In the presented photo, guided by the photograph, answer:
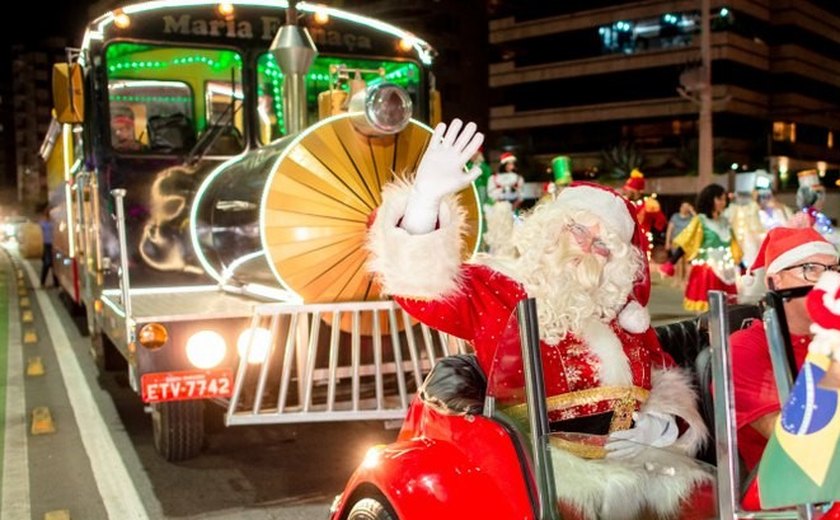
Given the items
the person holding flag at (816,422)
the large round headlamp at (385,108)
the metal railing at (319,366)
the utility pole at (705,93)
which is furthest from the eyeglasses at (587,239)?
the utility pole at (705,93)

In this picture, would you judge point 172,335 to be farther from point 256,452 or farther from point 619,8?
point 619,8

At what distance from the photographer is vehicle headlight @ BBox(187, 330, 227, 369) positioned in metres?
4.66

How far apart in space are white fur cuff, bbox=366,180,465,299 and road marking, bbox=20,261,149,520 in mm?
2686

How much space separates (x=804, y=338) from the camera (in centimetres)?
237

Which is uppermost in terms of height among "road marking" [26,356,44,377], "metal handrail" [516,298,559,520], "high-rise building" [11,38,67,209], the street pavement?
"high-rise building" [11,38,67,209]

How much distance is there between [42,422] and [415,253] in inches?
195

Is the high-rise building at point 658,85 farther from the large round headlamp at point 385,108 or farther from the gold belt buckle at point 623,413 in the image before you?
the gold belt buckle at point 623,413

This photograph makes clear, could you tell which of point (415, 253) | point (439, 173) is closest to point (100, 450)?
point (415, 253)

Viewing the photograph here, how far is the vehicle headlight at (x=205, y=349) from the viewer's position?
4.66 meters

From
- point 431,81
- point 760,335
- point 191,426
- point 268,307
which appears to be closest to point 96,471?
point 191,426

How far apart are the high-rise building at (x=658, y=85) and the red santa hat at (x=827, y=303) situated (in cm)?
4633

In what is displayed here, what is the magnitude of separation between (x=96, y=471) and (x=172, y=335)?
132 cm

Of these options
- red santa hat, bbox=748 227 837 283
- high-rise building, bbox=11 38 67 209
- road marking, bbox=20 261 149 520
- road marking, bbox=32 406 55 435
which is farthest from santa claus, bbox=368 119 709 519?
high-rise building, bbox=11 38 67 209

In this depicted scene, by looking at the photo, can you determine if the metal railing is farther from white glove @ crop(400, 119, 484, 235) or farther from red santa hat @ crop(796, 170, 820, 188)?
red santa hat @ crop(796, 170, 820, 188)
